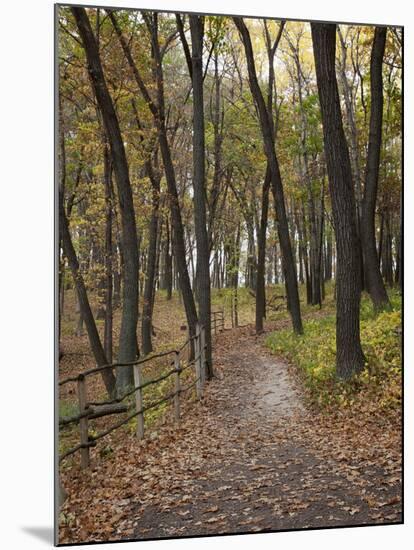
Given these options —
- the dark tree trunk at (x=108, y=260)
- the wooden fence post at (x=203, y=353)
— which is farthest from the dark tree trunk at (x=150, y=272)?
the wooden fence post at (x=203, y=353)

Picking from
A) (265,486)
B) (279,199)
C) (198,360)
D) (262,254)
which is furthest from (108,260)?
(265,486)

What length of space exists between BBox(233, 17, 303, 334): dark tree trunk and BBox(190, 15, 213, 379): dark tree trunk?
1.43 feet

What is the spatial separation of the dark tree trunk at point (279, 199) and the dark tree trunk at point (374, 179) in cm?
69

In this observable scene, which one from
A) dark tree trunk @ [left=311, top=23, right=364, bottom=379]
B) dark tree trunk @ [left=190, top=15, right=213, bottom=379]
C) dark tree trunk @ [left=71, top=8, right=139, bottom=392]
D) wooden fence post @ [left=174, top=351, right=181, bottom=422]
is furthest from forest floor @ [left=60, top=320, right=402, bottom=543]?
dark tree trunk @ [left=190, top=15, right=213, bottom=379]

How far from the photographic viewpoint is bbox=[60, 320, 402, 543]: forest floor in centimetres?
371

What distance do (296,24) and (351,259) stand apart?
215 cm

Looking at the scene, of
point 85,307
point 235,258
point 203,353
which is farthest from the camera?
point 203,353

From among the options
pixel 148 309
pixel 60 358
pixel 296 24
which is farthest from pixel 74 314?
pixel 296 24

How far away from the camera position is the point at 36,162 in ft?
12.9

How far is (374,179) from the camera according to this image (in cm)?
484

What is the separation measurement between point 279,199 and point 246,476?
246 cm

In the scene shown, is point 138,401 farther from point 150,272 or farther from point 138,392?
point 150,272

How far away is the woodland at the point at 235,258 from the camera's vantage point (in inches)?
158

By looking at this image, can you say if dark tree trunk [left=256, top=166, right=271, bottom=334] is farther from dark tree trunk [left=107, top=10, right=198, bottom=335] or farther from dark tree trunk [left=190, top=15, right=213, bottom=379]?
dark tree trunk [left=107, top=10, right=198, bottom=335]
